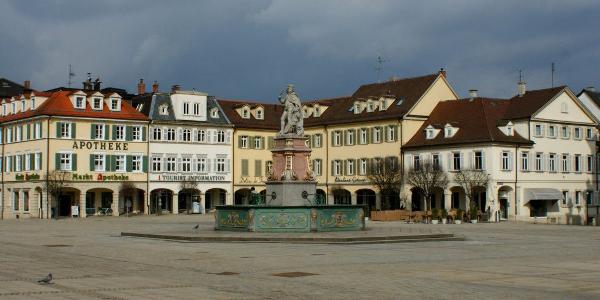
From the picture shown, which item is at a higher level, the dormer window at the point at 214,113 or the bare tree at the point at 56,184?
the dormer window at the point at 214,113

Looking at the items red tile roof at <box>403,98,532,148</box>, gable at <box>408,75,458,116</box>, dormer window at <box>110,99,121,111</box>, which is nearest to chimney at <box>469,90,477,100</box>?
red tile roof at <box>403,98,532,148</box>

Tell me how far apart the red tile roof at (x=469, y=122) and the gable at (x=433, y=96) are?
0.59 meters

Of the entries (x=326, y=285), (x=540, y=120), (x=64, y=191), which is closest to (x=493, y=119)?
(x=540, y=120)

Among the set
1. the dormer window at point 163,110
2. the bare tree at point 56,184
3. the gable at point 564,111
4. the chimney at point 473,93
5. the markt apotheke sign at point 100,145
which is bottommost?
the bare tree at point 56,184

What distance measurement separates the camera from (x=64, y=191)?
259ft

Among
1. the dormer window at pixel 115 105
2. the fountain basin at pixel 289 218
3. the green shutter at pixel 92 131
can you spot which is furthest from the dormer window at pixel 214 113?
the fountain basin at pixel 289 218

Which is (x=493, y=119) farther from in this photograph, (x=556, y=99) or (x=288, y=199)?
(x=288, y=199)

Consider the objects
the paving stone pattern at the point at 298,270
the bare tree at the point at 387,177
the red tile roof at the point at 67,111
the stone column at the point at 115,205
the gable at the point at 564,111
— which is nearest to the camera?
the paving stone pattern at the point at 298,270

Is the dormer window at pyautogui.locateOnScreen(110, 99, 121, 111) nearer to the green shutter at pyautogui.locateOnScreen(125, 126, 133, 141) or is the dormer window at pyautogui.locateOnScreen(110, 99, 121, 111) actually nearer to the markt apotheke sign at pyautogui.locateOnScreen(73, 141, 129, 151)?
the green shutter at pyautogui.locateOnScreen(125, 126, 133, 141)

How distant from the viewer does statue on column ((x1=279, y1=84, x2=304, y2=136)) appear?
40.1m

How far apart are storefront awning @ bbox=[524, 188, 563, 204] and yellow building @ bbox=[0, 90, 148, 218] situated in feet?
107

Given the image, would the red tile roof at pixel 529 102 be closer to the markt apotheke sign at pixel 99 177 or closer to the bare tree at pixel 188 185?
the bare tree at pixel 188 185

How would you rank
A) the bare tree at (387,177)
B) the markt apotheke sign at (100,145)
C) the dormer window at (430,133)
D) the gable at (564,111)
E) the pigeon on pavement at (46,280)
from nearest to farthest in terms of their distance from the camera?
the pigeon on pavement at (46,280), the gable at (564,111), the dormer window at (430,133), the bare tree at (387,177), the markt apotheke sign at (100,145)

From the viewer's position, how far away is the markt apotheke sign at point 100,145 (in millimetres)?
78438
